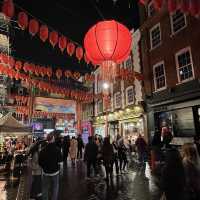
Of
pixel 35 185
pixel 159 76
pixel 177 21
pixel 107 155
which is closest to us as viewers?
pixel 35 185

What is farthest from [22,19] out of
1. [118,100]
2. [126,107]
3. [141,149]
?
[118,100]

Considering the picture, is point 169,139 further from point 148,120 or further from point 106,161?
point 148,120

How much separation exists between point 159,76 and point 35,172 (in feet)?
37.6

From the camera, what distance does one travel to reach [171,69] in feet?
44.5

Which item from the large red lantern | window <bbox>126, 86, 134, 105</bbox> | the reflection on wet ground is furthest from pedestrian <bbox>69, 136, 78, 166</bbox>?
the large red lantern

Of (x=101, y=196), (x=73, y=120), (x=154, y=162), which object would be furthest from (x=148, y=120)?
(x=73, y=120)

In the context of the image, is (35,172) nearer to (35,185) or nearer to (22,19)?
(35,185)

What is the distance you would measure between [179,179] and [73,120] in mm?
29764

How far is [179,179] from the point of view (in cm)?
378

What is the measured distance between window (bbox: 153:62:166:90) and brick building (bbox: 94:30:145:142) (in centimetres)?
264

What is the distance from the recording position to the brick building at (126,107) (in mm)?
18172

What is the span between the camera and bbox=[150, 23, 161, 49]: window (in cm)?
1515

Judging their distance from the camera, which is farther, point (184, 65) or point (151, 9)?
point (151, 9)

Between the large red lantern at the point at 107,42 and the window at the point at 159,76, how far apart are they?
31.1 feet
